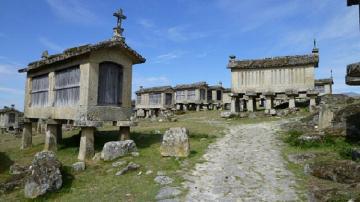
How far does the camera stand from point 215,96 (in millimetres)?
47781

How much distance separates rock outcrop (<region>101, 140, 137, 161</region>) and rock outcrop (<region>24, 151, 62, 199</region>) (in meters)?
2.64

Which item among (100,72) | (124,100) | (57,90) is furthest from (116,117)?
(57,90)

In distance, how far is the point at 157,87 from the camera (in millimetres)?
46781

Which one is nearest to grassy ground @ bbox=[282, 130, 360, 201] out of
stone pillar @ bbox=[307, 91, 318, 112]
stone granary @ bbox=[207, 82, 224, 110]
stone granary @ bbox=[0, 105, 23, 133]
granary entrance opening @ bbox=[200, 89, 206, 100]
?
stone pillar @ bbox=[307, 91, 318, 112]

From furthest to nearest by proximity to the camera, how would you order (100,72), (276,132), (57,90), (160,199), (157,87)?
(157,87)
(276,132)
(57,90)
(100,72)
(160,199)

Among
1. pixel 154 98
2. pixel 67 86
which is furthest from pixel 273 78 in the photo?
pixel 154 98

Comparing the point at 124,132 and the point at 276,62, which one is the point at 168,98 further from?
the point at 124,132

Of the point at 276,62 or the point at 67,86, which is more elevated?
the point at 276,62

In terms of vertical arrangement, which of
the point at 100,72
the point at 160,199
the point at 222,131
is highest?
the point at 100,72

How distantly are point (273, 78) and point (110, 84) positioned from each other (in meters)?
17.3

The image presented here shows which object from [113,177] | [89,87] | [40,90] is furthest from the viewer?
[40,90]

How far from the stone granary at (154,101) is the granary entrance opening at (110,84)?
99.5 ft

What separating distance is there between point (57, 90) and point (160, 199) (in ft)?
32.9

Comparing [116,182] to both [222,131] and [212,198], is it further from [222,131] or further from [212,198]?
[222,131]
